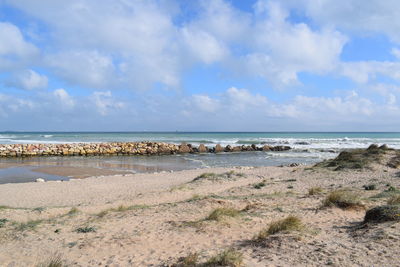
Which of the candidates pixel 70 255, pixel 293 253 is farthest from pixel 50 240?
pixel 293 253

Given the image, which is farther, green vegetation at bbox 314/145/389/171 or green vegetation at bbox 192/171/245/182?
green vegetation at bbox 314/145/389/171

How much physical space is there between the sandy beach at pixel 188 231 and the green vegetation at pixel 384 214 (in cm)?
19

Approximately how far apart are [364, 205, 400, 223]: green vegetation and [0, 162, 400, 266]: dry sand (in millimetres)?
255

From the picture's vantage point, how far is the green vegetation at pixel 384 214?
6.27m

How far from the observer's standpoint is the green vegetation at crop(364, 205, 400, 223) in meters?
6.27

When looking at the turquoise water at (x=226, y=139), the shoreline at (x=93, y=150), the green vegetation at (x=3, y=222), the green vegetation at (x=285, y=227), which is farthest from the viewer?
the turquoise water at (x=226, y=139)

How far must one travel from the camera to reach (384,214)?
250 inches

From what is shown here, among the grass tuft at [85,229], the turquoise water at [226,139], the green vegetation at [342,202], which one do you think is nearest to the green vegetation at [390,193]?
the green vegetation at [342,202]

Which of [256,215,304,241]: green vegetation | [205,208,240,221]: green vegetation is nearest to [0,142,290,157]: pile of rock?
[205,208,240,221]: green vegetation

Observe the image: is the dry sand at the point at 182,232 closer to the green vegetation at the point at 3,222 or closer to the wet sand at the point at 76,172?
the green vegetation at the point at 3,222

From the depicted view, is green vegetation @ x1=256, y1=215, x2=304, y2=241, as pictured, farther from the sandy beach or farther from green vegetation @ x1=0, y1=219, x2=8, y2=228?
green vegetation @ x1=0, y1=219, x2=8, y2=228

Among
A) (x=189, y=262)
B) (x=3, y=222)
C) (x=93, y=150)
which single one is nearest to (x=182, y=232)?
(x=189, y=262)

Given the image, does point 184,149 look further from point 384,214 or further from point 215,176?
point 384,214

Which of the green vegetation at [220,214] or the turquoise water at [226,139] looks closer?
the green vegetation at [220,214]
